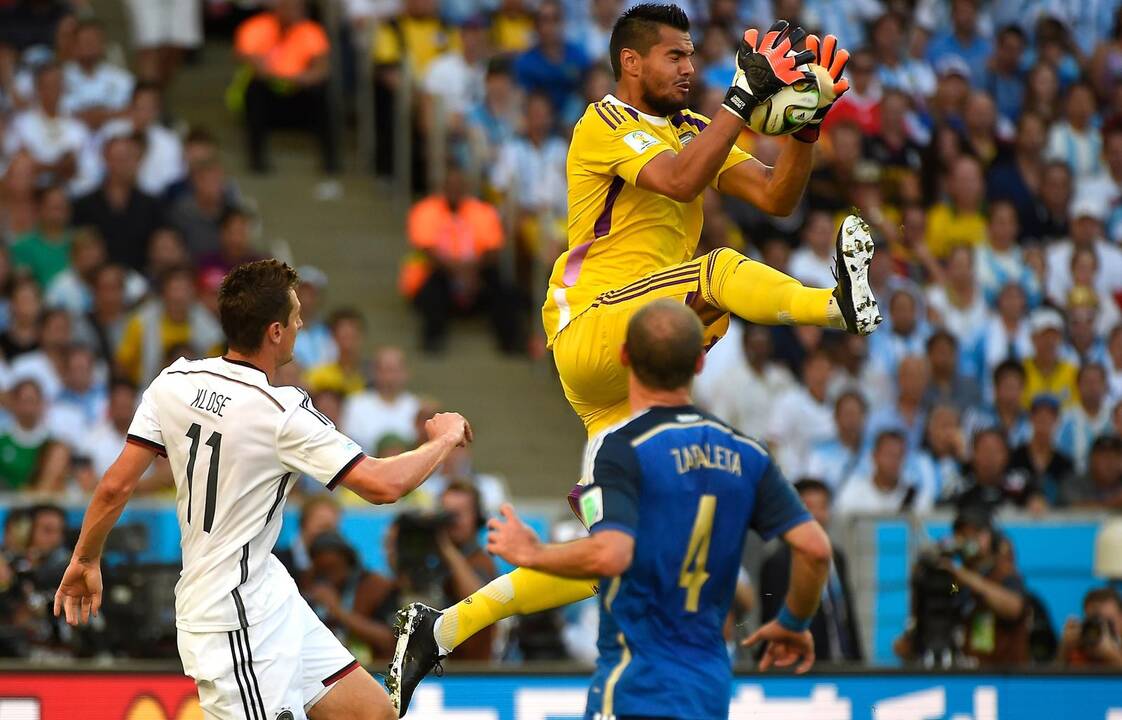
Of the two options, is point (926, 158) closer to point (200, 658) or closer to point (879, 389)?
point (879, 389)

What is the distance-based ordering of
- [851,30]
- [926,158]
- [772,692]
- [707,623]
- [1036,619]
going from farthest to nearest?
[851,30], [926,158], [1036,619], [772,692], [707,623]

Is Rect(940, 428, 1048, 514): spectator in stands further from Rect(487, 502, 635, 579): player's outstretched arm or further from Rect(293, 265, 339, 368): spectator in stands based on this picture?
Rect(487, 502, 635, 579): player's outstretched arm

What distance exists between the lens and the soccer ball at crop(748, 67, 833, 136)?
659 centimetres

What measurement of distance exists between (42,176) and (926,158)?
689cm

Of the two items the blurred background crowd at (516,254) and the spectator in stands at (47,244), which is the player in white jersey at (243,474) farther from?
the spectator in stands at (47,244)

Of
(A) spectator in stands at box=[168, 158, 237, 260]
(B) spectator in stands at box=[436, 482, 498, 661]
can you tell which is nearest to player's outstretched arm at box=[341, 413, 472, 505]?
(B) spectator in stands at box=[436, 482, 498, 661]

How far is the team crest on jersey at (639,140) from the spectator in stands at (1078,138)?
984 centimetres

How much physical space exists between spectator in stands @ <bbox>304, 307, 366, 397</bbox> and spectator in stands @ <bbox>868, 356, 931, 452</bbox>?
3.54 m

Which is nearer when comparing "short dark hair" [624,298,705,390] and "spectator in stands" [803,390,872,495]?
"short dark hair" [624,298,705,390]

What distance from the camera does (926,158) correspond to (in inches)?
607

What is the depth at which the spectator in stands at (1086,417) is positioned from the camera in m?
13.4

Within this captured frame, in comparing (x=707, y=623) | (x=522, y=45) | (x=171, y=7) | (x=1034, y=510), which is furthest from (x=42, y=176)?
(x=707, y=623)

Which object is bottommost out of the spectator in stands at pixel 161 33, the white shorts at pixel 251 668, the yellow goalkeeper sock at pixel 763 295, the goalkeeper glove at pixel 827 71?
the white shorts at pixel 251 668

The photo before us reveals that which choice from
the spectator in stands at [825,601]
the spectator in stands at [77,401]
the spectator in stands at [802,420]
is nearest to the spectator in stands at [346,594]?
the spectator in stands at [825,601]
